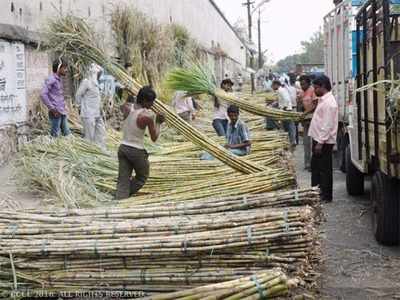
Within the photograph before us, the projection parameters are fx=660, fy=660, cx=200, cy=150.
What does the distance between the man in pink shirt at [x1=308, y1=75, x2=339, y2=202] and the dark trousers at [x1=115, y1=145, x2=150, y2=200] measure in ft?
7.47

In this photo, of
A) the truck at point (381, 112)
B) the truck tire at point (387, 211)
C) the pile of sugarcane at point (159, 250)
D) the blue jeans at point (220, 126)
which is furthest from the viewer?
the blue jeans at point (220, 126)

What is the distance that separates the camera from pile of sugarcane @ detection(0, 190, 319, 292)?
4195 millimetres

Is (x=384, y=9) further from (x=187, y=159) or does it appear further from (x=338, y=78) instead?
(x=338, y=78)

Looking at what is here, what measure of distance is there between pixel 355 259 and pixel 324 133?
7.92ft

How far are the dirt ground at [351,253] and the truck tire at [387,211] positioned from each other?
0.10 meters

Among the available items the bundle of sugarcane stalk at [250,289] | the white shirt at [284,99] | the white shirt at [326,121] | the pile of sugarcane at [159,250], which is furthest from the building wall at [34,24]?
the bundle of sugarcane stalk at [250,289]

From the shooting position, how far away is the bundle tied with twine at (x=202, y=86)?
30.6ft

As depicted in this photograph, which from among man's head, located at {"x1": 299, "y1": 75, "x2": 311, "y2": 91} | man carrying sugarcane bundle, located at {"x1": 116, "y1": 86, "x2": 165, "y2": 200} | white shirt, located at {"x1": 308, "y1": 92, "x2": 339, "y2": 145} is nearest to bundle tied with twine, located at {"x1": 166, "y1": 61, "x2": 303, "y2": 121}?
man's head, located at {"x1": 299, "y1": 75, "x2": 311, "y2": 91}

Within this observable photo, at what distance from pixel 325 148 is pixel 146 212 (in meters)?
3.58

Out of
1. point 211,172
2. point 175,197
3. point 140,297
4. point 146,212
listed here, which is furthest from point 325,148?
point 140,297

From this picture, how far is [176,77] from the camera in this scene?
9352 mm

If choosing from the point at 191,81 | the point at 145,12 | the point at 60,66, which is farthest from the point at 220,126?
the point at 145,12

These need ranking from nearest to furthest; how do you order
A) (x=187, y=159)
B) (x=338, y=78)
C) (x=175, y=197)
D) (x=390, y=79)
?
(x=390, y=79) → (x=175, y=197) → (x=187, y=159) → (x=338, y=78)

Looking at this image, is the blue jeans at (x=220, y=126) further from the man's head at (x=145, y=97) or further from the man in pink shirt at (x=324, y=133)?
the man's head at (x=145, y=97)
